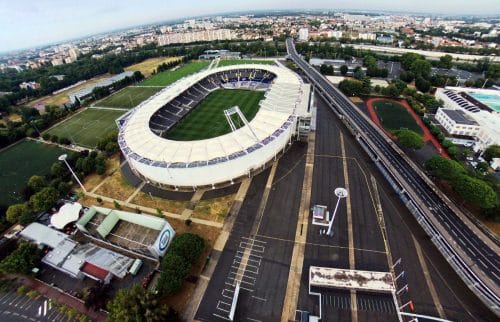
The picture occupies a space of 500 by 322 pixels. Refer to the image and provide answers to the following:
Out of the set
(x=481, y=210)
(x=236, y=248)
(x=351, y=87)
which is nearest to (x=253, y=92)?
(x=351, y=87)

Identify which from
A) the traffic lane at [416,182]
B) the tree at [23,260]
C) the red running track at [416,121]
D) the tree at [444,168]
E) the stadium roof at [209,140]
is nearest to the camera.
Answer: the traffic lane at [416,182]

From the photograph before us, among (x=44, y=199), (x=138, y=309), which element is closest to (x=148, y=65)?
(x=44, y=199)

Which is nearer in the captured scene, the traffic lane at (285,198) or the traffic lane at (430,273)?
the traffic lane at (430,273)

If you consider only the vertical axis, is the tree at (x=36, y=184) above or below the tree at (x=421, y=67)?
below

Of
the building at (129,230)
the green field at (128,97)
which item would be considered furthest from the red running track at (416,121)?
the green field at (128,97)

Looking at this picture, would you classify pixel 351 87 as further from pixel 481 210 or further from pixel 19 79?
pixel 19 79

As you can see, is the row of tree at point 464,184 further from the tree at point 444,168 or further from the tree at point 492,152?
the tree at point 492,152

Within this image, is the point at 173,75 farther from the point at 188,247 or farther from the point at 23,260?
the point at 188,247
